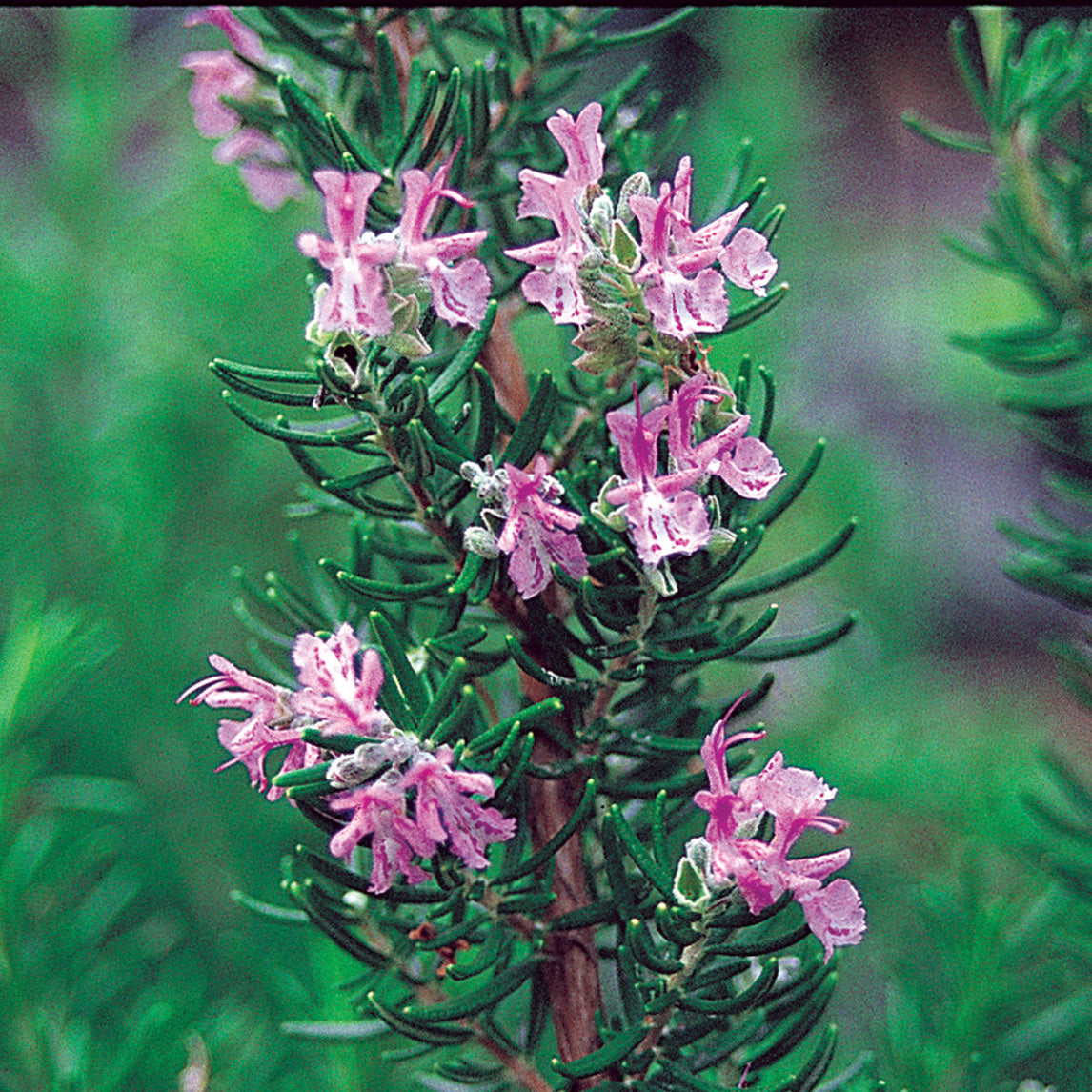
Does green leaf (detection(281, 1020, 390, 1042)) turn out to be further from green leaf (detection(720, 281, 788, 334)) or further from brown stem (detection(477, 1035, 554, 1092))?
green leaf (detection(720, 281, 788, 334))

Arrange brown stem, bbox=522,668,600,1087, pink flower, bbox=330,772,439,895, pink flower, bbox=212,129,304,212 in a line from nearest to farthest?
pink flower, bbox=330,772,439,895
brown stem, bbox=522,668,600,1087
pink flower, bbox=212,129,304,212

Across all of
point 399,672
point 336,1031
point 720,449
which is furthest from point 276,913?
point 720,449

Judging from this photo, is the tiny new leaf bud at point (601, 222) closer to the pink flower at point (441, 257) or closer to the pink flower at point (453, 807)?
the pink flower at point (441, 257)

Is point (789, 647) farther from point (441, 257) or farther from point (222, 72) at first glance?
point (222, 72)

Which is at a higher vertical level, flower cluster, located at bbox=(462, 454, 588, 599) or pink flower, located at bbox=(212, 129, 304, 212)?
pink flower, located at bbox=(212, 129, 304, 212)

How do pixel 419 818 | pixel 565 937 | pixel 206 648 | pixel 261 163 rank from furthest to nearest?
pixel 206 648
pixel 261 163
pixel 565 937
pixel 419 818

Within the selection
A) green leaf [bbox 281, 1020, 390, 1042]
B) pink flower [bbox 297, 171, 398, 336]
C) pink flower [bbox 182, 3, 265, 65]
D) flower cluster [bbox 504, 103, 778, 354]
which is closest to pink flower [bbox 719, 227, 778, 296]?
flower cluster [bbox 504, 103, 778, 354]

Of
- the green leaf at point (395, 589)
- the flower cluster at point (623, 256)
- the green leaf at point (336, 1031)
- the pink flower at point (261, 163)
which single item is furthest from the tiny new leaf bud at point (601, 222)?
the green leaf at point (336, 1031)
